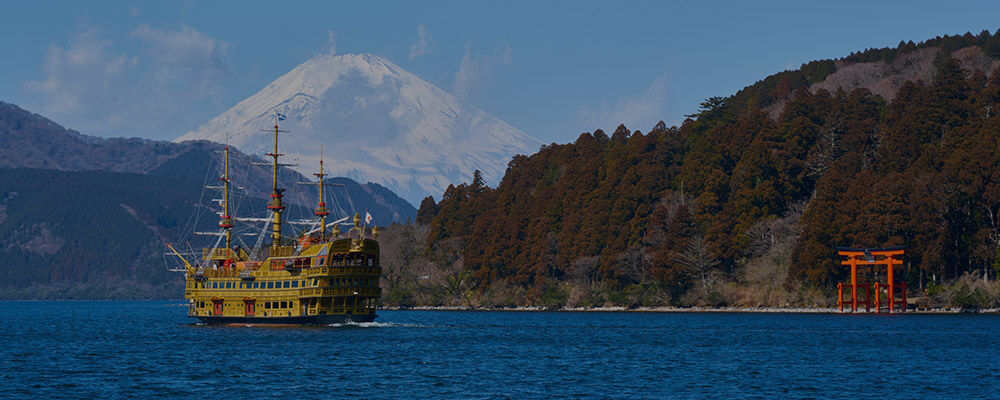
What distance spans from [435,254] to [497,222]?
38.3 ft

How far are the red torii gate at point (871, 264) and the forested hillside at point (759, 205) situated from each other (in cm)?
233

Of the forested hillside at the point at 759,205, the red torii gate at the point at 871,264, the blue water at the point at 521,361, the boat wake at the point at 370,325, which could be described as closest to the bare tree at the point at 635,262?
the forested hillside at the point at 759,205

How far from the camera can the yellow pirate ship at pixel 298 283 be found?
7912 centimetres

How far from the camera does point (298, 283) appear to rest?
263ft

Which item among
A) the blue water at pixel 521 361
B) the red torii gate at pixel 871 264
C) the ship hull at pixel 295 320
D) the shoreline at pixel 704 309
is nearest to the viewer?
the blue water at pixel 521 361

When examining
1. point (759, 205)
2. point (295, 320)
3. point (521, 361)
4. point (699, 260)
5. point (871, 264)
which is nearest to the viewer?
point (521, 361)

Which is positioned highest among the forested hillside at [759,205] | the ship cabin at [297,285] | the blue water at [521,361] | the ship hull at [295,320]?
the forested hillside at [759,205]

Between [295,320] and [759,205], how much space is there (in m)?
53.2

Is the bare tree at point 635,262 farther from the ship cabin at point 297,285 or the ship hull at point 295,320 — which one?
the ship hull at point 295,320

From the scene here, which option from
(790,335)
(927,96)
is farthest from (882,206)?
(790,335)

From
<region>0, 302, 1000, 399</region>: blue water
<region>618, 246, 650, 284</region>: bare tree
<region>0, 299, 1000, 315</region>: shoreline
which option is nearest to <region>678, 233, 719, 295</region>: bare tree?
<region>0, 299, 1000, 315</region>: shoreline

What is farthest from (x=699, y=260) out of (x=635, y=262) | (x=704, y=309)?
(x=635, y=262)

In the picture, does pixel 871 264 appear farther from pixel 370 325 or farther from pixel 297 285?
pixel 297 285

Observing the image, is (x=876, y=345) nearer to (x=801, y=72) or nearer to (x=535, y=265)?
(x=535, y=265)
